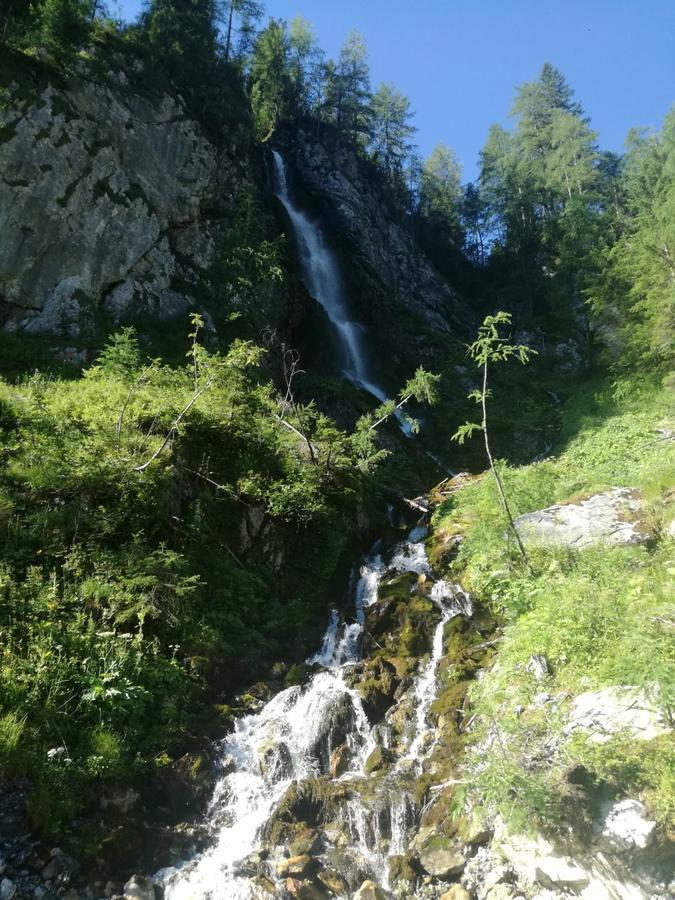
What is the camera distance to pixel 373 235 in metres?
35.4

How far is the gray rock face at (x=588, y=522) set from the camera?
31.0 feet

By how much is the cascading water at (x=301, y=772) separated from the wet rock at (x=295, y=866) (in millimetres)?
110

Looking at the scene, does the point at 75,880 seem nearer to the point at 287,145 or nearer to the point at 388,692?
the point at 388,692

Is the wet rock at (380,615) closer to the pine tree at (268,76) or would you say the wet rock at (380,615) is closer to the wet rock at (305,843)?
the wet rock at (305,843)

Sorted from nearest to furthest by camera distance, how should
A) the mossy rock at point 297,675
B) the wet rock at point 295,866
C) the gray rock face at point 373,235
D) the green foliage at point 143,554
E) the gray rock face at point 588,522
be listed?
1. the wet rock at point 295,866
2. the green foliage at point 143,554
3. the mossy rock at point 297,675
4. the gray rock face at point 588,522
5. the gray rock face at point 373,235

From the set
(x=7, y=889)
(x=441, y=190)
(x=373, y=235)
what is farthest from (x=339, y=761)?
(x=441, y=190)

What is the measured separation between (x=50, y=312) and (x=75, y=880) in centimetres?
1534

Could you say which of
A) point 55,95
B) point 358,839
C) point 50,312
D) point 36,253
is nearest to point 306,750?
point 358,839

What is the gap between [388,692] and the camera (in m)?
8.17

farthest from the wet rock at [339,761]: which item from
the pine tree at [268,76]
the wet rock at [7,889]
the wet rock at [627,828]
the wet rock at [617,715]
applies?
the pine tree at [268,76]

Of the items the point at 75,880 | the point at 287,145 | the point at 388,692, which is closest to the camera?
the point at 75,880

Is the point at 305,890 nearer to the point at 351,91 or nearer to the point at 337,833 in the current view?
the point at 337,833

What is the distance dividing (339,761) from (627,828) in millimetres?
3519

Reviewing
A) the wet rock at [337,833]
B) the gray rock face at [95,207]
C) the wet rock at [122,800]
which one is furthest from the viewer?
the gray rock face at [95,207]
